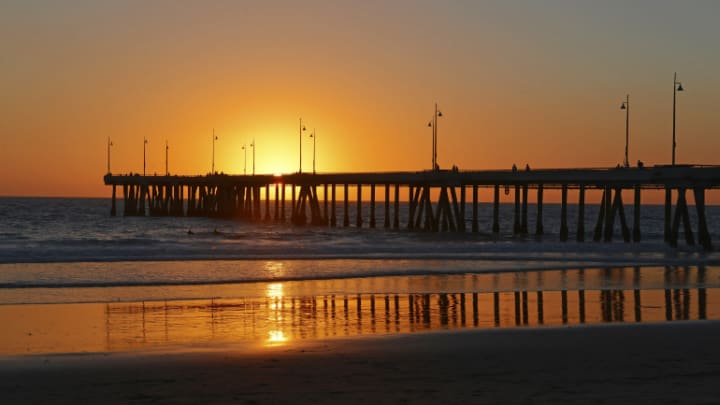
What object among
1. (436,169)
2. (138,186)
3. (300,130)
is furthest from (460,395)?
(138,186)

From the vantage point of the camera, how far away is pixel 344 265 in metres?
29.4

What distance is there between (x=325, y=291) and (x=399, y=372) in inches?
403

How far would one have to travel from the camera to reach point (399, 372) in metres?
10.7

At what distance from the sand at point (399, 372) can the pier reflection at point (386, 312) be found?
1.38 meters

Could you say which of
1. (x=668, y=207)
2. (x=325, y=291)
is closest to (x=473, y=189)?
A: (x=668, y=207)

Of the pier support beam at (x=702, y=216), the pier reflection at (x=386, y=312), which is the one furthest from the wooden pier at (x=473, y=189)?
the pier reflection at (x=386, y=312)

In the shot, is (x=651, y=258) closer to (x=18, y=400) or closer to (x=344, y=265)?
(x=344, y=265)

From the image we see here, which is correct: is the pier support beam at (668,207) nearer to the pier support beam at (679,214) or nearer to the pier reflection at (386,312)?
the pier support beam at (679,214)

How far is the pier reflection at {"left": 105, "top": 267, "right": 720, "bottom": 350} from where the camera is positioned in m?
14.3

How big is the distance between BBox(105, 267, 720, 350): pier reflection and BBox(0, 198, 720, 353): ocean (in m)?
0.04

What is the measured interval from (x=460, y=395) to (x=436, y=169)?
46834 mm

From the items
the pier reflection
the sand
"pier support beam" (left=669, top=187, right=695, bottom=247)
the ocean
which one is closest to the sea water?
the ocean

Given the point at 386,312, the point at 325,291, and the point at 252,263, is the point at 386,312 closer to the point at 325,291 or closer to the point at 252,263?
the point at 325,291

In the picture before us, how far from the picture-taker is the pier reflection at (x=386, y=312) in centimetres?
1429
